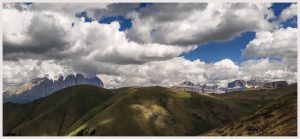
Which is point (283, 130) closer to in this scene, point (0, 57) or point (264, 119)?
point (264, 119)

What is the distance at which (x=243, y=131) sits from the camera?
186750 mm

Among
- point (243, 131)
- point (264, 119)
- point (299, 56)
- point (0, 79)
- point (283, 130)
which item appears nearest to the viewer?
point (0, 79)

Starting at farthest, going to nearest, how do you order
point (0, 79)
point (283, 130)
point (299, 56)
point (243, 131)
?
1. point (243, 131)
2. point (283, 130)
3. point (299, 56)
4. point (0, 79)

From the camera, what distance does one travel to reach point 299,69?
84.4 meters

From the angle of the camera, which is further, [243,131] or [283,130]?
[243,131]

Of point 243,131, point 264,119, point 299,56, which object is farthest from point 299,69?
point 264,119

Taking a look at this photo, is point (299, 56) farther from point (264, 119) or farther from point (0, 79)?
point (264, 119)

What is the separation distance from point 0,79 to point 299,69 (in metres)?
61.6

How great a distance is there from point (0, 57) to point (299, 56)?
60.9 m

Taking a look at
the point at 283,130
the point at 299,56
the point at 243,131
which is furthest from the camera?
the point at 243,131

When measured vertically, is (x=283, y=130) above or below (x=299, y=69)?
below

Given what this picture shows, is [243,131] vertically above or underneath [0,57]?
underneath

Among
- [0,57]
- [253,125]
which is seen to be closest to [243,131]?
[253,125]

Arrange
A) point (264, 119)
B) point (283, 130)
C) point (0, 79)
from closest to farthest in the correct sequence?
1. point (0, 79)
2. point (283, 130)
3. point (264, 119)
